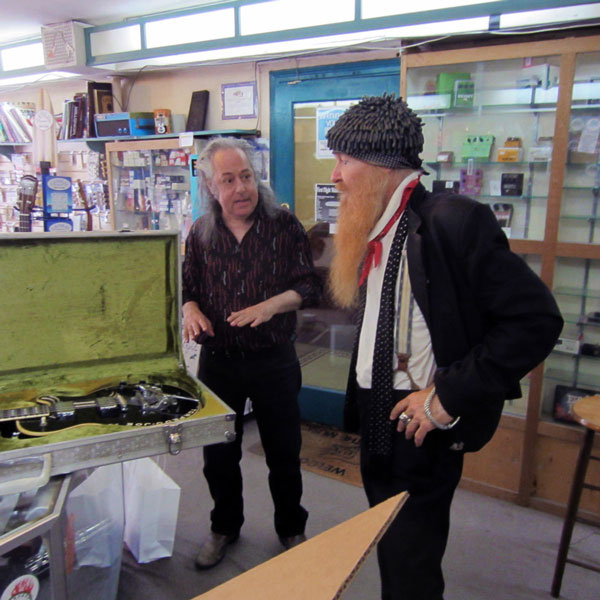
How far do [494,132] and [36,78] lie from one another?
4.14 m

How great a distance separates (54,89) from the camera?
494 centimetres

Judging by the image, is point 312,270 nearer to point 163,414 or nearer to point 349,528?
point 163,414

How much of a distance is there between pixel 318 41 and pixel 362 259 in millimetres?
2113

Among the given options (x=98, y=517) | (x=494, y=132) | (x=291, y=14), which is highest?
(x=291, y=14)

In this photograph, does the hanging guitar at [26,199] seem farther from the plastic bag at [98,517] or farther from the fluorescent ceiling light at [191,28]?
the plastic bag at [98,517]

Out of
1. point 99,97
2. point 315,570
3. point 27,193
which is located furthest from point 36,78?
point 315,570

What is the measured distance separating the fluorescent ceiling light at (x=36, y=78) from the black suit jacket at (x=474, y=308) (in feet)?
13.5

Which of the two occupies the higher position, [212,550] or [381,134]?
[381,134]

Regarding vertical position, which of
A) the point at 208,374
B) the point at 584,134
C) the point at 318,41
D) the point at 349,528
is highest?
the point at 318,41

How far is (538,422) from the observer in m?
2.43

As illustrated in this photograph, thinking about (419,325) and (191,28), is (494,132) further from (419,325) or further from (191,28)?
(191,28)

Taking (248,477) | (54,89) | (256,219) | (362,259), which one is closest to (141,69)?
(54,89)

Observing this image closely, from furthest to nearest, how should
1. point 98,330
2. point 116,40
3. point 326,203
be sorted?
point 116,40 < point 326,203 < point 98,330

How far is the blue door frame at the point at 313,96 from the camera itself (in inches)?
119
